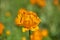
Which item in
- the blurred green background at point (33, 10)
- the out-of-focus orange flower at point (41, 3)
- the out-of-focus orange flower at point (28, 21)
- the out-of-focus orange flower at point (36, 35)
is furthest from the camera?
the out-of-focus orange flower at point (41, 3)

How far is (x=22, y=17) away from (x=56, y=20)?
559 millimetres

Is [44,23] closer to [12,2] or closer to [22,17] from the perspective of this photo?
[12,2]

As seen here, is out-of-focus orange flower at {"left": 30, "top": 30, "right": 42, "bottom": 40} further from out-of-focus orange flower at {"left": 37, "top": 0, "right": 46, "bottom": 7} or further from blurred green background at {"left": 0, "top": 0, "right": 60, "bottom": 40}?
out-of-focus orange flower at {"left": 37, "top": 0, "right": 46, "bottom": 7}

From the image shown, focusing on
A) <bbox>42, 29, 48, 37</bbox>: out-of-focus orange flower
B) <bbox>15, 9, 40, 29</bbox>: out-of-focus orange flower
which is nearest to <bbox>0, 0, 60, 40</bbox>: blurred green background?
<bbox>42, 29, 48, 37</bbox>: out-of-focus orange flower

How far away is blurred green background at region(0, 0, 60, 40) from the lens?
1254 mm

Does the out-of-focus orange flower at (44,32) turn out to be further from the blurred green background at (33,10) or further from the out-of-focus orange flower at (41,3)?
the out-of-focus orange flower at (41,3)

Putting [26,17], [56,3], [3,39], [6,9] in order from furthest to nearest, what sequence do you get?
[56,3]
[6,9]
[3,39]
[26,17]

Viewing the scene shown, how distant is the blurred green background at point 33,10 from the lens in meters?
1.25

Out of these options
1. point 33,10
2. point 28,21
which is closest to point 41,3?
point 33,10

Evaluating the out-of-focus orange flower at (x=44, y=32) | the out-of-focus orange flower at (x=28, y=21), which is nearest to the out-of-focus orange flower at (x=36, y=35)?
the out-of-focus orange flower at (x=44, y=32)

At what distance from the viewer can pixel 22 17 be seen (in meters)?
0.94

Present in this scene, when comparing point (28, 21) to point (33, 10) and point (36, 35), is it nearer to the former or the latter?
point (36, 35)

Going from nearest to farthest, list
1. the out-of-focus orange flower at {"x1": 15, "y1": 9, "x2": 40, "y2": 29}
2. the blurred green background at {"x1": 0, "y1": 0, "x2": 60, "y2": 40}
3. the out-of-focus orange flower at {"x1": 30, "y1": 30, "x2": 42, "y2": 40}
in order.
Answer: the out-of-focus orange flower at {"x1": 15, "y1": 9, "x2": 40, "y2": 29}
the out-of-focus orange flower at {"x1": 30, "y1": 30, "x2": 42, "y2": 40}
the blurred green background at {"x1": 0, "y1": 0, "x2": 60, "y2": 40}

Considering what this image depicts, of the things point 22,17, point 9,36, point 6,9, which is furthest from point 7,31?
point 22,17
